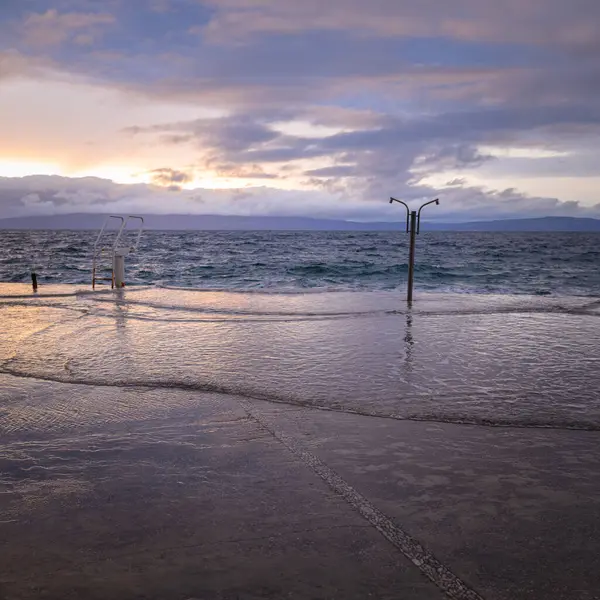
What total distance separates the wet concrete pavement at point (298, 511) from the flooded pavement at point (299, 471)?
0.6 inches

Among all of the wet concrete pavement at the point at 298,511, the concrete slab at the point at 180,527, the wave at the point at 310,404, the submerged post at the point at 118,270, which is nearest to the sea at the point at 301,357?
the wave at the point at 310,404

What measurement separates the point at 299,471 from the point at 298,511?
695mm

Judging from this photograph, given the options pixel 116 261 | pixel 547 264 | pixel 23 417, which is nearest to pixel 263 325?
pixel 23 417

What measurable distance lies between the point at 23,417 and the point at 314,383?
150 inches

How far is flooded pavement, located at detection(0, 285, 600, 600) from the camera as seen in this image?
3164 millimetres

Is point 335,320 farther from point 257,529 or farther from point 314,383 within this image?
point 257,529

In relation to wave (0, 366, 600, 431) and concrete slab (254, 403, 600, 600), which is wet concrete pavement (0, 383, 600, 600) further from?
wave (0, 366, 600, 431)

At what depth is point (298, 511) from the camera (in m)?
3.88

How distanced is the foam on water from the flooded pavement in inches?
2.3

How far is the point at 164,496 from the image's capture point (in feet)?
13.5

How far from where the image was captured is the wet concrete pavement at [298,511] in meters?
3.08

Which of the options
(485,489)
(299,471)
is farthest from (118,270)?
(485,489)

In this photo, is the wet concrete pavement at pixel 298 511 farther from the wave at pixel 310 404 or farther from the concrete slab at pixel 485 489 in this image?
the wave at pixel 310 404

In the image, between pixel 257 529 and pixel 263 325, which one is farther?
pixel 263 325
